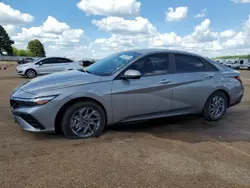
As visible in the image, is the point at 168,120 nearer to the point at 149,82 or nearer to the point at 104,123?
the point at 149,82

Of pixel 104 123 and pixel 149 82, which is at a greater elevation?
pixel 149 82

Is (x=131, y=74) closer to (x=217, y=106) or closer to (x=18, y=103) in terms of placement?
(x=18, y=103)

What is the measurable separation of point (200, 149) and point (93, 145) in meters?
1.68

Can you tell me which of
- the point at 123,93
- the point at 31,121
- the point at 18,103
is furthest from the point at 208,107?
the point at 18,103

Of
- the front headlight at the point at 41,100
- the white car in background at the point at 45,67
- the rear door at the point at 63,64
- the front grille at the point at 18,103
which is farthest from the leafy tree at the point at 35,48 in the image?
the front headlight at the point at 41,100

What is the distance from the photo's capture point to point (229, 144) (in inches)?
176

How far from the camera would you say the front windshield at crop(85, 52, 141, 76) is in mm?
4803

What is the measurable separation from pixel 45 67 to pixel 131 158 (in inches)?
545

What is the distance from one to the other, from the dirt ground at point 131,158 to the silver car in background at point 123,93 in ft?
1.08

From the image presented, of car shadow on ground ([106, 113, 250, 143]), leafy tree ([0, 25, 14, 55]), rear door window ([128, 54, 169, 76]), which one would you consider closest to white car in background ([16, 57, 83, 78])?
car shadow on ground ([106, 113, 250, 143])

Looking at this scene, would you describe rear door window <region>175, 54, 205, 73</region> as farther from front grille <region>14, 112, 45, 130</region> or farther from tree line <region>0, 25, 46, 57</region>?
tree line <region>0, 25, 46, 57</region>

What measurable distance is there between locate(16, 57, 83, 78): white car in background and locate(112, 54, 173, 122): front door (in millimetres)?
11627

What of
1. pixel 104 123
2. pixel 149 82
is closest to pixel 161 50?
pixel 149 82

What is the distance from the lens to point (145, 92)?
4.82 meters
